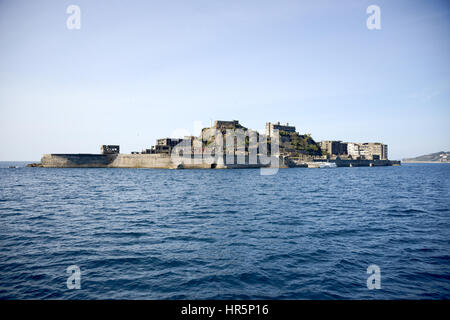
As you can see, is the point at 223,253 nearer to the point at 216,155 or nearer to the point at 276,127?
the point at 216,155

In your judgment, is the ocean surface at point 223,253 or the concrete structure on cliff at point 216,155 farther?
the concrete structure on cliff at point 216,155

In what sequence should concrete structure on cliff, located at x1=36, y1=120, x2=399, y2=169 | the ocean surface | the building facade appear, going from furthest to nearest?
the building facade
concrete structure on cliff, located at x1=36, y1=120, x2=399, y2=169
the ocean surface

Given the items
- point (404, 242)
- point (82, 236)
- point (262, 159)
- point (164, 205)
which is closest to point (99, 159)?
point (262, 159)

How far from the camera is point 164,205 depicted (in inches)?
990

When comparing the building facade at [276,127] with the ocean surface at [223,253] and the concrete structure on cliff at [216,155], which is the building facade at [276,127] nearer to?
the concrete structure on cliff at [216,155]

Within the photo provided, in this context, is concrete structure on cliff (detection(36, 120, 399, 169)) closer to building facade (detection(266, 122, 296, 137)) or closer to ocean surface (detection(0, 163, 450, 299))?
building facade (detection(266, 122, 296, 137))

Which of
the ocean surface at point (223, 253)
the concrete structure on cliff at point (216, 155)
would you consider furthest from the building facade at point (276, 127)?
the ocean surface at point (223, 253)

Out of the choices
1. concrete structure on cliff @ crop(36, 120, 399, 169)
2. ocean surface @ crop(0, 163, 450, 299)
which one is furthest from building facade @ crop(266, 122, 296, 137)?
ocean surface @ crop(0, 163, 450, 299)
